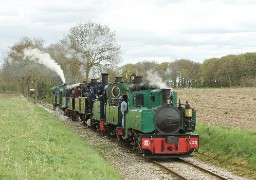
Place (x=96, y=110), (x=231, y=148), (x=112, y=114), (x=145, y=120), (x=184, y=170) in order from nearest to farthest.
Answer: (x=184, y=170) < (x=145, y=120) < (x=231, y=148) < (x=112, y=114) < (x=96, y=110)

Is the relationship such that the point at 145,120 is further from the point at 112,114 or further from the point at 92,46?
the point at 92,46

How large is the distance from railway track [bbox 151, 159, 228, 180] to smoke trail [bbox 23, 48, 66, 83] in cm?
3932

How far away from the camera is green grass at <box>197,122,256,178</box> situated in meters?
16.1

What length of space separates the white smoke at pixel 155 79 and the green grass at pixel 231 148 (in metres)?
3.15

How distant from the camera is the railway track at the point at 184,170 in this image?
13.8 metres

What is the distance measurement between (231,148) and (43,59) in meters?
43.8

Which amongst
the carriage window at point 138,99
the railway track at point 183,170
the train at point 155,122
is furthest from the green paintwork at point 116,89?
the railway track at point 183,170

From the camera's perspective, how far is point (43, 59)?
5872 cm

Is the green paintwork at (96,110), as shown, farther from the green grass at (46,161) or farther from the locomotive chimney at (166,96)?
the locomotive chimney at (166,96)

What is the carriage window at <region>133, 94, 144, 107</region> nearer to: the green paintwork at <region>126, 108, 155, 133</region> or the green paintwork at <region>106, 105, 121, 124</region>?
the green paintwork at <region>126, 108, 155, 133</region>

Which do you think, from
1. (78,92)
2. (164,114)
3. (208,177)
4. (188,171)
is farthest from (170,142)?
(78,92)

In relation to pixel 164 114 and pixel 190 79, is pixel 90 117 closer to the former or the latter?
pixel 164 114

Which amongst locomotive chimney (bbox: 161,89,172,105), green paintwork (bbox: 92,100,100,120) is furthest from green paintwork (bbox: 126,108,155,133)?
green paintwork (bbox: 92,100,100,120)

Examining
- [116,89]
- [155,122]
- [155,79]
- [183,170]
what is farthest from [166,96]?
[116,89]
